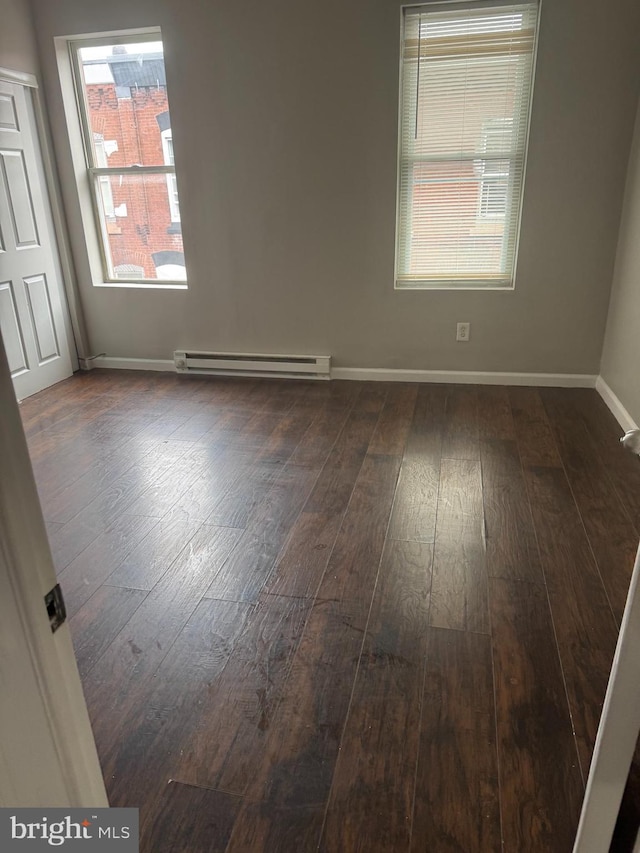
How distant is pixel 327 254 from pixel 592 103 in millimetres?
1733

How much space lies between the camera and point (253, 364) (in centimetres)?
426

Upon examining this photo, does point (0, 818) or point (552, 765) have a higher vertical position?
point (0, 818)

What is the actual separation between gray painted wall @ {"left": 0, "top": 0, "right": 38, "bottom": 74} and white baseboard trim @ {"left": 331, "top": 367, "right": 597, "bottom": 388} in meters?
2.78

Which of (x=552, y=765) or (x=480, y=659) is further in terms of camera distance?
(x=480, y=659)

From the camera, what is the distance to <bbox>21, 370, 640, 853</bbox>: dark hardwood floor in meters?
1.31

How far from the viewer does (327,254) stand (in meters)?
3.93

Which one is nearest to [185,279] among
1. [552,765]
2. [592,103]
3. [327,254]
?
[327,254]

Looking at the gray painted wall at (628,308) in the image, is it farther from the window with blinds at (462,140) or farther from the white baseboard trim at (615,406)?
the window with blinds at (462,140)

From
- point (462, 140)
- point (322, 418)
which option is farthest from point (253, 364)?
point (462, 140)

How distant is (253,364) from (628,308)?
94.7 inches

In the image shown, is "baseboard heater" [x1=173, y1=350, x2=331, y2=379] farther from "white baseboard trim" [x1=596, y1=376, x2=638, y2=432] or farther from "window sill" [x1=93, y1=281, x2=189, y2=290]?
"white baseboard trim" [x1=596, y1=376, x2=638, y2=432]

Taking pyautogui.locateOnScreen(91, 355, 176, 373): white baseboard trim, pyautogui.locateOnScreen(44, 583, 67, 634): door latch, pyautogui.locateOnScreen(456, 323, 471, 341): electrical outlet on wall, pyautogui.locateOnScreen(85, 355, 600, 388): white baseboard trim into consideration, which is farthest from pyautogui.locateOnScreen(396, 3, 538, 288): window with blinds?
pyautogui.locateOnScreen(44, 583, 67, 634): door latch

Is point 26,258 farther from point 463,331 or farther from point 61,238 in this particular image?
point 463,331

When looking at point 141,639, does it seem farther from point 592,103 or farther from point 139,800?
point 592,103
